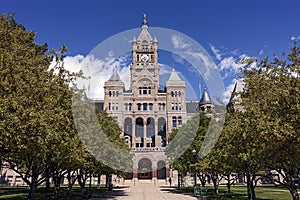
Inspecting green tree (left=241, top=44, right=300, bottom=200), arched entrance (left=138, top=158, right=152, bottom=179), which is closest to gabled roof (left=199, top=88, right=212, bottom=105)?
arched entrance (left=138, top=158, right=152, bottom=179)

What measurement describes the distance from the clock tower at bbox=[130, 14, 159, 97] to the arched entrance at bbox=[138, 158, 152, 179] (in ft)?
56.3

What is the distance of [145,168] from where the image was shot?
240 feet

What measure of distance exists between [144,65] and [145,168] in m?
30.7

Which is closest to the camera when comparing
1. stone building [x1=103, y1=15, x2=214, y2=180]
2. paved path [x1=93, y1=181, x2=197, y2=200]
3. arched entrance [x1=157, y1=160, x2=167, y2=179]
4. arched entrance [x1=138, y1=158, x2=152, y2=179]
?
paved path [x1=93, y1=181, x2=197, y2=200]

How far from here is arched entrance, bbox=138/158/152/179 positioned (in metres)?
72.4

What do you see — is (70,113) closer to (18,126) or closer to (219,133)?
(18,126)

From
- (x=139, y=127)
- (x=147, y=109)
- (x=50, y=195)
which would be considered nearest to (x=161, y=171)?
(x=139, y=127)

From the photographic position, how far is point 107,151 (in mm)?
28625

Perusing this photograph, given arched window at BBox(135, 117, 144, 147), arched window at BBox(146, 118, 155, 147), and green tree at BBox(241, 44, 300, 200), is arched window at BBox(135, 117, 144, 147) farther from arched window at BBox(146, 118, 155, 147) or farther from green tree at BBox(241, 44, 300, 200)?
green tree at BBox(241, 44, 300, 200)

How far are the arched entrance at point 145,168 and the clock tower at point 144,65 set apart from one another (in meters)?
17.2

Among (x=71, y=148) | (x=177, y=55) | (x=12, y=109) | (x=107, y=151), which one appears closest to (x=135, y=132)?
(x=107, y=151)

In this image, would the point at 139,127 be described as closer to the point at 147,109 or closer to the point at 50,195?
the point at 147,109

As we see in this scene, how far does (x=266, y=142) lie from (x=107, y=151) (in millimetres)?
17336

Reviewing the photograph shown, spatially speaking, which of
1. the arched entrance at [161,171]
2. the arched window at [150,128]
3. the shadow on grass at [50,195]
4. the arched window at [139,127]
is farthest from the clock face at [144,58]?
the shadow on grass at [50,195]
